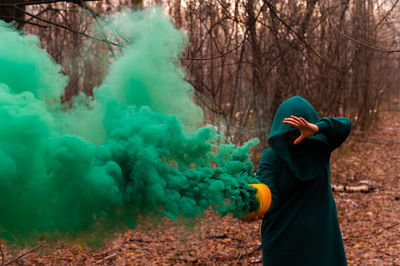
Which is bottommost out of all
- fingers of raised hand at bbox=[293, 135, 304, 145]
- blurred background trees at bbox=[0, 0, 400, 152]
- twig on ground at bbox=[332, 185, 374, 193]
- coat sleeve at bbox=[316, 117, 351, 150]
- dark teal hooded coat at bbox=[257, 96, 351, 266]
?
twig on ground at bbox=[332, 185, 374, 193]

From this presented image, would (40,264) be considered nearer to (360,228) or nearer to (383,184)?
(360,228)

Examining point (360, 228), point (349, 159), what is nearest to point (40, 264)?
point (360, 228)

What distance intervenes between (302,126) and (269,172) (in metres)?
0.35

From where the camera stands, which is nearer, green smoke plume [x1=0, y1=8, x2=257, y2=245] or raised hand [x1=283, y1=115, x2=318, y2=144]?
green smoke plume [x1=0, y1=8, x2=257, y2=245]

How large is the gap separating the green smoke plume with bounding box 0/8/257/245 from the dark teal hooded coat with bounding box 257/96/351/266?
51 centimetres

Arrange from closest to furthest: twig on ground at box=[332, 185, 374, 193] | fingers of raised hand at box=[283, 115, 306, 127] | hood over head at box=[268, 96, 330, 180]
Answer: fingers of raised hand at box=[283, 115, 306, 127], hood over head at box=[268, 96, 330, 180], twig on ground at box=[332, 185, 374, 193]

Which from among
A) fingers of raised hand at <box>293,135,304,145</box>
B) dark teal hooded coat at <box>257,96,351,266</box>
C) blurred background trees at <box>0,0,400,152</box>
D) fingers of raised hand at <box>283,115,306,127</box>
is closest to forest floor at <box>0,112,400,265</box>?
dark teal hooded coat at <box>257,96,351,266</box>

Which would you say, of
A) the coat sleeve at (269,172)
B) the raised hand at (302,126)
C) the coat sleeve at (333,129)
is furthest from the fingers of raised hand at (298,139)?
the coat sleeve at (269,172)

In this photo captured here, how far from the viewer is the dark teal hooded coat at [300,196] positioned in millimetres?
1831

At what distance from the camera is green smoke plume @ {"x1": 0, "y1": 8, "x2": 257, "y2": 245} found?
3.24 ft

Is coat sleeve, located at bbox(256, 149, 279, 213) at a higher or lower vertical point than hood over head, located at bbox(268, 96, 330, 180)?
lower

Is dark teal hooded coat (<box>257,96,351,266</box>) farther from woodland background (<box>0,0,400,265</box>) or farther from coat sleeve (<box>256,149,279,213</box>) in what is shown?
woodland background (<box>0,0,400,265</box>)

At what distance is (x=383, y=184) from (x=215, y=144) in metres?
6.38

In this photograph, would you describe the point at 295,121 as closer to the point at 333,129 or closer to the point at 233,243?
the point at 333,129
